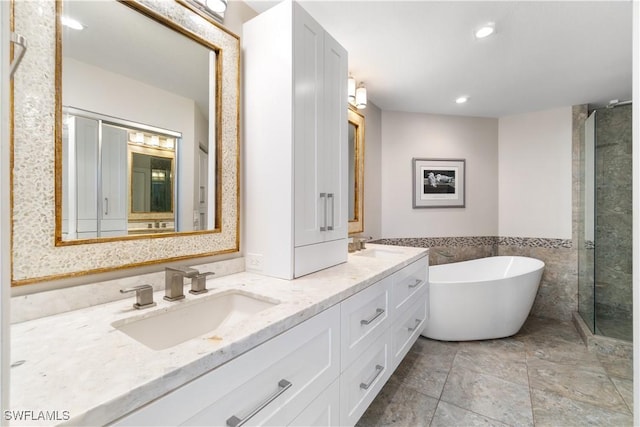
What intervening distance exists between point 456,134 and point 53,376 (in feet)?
12.8

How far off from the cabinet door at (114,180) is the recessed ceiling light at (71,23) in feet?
1.05

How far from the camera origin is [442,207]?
344 centimetres

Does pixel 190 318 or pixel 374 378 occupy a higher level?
pixel 190 318

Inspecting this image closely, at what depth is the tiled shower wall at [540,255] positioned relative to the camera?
3.18 meters

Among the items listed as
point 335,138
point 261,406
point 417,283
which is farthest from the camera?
point 417,283

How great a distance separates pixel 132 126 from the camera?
3.57 ft

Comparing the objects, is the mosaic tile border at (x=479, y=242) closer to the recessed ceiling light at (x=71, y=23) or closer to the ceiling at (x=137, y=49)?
the ceiling at (x=137, y=49)

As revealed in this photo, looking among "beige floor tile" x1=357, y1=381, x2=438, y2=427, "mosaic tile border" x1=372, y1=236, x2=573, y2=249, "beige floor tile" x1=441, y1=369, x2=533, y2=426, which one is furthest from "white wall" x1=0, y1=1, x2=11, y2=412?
"mosaic tile border" x1=372, y1=236, x2=573, y2=249

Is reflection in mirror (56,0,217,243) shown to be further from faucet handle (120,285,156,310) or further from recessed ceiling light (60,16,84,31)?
faucet handle (120,285,156,310)

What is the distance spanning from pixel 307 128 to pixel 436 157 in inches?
98.8

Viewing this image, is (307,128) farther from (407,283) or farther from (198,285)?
(407,283)

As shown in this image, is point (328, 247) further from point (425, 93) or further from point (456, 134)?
point (456, 134)

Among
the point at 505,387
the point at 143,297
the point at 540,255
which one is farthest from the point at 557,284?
the point at 143,297

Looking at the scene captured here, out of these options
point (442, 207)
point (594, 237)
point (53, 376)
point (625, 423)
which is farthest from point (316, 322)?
point (594, 237)
